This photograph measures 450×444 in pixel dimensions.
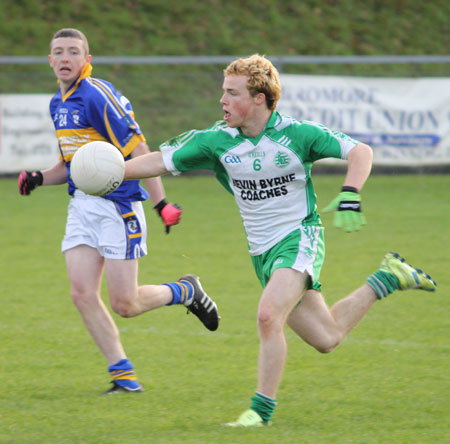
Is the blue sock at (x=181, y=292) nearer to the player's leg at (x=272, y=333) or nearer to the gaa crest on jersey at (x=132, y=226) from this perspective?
the gaa crest on jersey at (x=132, y=226)

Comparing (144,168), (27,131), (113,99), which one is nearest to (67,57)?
(113,99)

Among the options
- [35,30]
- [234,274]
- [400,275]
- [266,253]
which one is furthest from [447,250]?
[35,30]

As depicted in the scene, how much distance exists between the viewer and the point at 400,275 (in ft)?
17.8

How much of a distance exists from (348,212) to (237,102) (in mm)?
854

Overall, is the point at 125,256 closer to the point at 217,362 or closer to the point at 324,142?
the point at 217,362

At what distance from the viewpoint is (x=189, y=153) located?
15.6 feet

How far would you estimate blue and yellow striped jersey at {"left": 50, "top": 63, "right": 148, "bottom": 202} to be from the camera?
5.29 m

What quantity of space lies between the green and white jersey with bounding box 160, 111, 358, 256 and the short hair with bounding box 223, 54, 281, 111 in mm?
145

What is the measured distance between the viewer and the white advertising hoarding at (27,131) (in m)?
14.8

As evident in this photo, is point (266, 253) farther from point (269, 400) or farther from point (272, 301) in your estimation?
point (269, 400)

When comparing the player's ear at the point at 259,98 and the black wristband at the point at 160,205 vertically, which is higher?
the player's ear at the point at 259,98

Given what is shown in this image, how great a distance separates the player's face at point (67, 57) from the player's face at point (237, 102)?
1.21 metres

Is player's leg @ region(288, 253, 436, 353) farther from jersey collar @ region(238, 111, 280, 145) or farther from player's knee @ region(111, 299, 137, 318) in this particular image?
player's knee @ region(111, 299, 137, 318)

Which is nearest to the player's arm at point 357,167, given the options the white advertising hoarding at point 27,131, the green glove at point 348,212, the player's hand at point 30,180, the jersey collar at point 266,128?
the green glove at point 348,212
